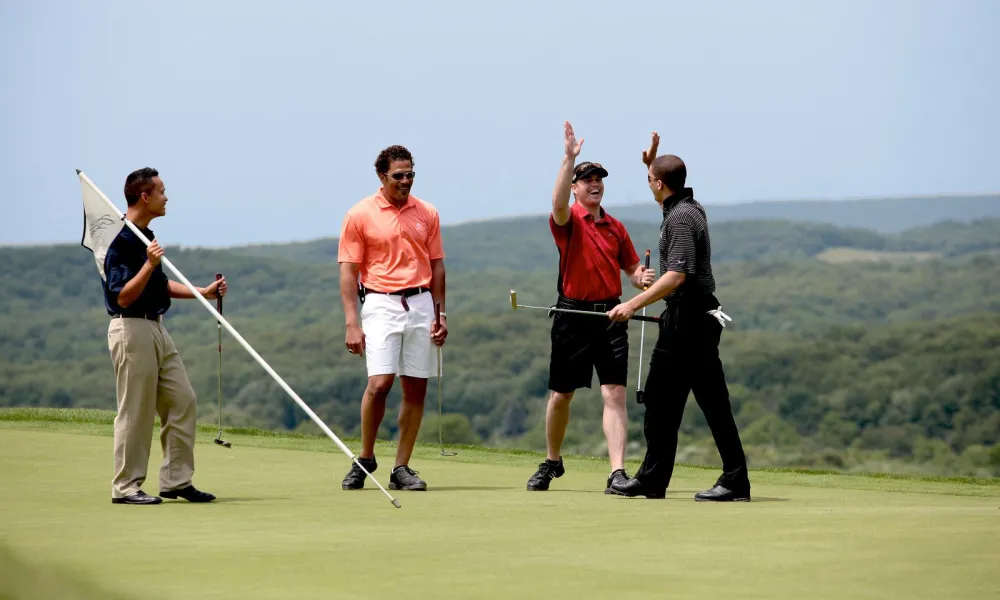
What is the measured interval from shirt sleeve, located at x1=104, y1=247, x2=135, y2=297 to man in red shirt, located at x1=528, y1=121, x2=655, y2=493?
2.57 meters

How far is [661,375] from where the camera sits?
831 cm

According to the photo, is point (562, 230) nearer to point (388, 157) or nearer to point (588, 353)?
point (588, 353)

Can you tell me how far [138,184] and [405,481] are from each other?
236cm

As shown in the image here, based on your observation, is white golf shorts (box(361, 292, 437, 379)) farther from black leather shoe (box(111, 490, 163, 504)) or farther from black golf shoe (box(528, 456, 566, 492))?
black leather shoe (box(111, 490, 163, 504))

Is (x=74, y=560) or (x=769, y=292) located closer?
(x=74, y=560)

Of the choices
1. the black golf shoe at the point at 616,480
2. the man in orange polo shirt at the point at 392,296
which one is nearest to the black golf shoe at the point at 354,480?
the man in orange polo shirt at the point at 392,296

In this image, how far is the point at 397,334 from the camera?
9.25m

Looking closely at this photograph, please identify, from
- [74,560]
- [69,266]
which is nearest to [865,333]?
[69,266]

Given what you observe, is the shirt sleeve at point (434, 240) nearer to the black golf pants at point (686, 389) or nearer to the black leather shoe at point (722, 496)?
the black golf pants at point (686, 389)

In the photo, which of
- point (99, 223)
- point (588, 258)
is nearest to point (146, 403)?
point (99, 223)

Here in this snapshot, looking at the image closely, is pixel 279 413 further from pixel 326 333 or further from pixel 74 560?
pixel 74 560

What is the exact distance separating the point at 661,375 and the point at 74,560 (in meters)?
3.68

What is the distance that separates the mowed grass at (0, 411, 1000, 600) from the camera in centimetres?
494

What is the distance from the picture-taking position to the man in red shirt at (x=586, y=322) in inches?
366
